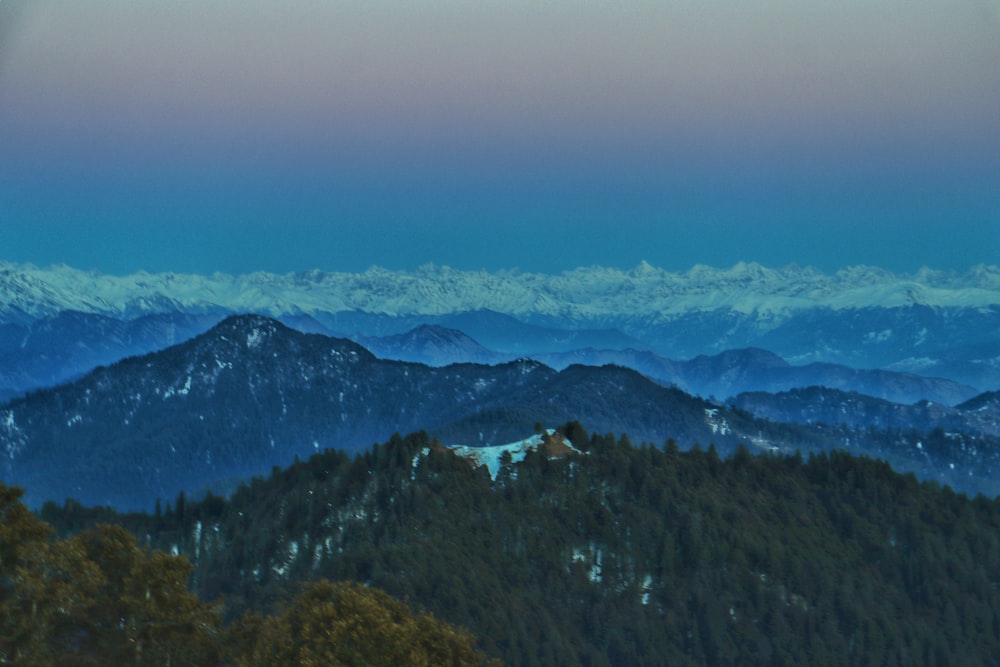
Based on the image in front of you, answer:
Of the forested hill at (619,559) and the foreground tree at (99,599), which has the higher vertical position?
the forested hill at (619,559)

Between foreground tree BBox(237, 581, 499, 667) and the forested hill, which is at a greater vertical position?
the forested hill

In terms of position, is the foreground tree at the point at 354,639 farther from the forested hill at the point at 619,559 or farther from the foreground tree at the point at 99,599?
the forested hill at the point at 619,559

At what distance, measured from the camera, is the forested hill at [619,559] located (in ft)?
514

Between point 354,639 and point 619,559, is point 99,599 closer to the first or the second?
point 354,639

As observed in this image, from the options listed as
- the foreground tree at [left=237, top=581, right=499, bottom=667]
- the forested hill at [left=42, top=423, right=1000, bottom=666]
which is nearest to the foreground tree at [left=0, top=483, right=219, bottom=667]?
the foreground tree at [left=237, top=581, right=499, bottom=667]

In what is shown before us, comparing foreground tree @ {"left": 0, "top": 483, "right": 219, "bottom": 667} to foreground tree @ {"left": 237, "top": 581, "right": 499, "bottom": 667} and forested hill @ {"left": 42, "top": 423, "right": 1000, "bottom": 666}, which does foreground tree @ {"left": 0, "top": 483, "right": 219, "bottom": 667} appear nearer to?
foreground tree @ {"left": 237, "top": 581, "right": 499, "bottom": 667}

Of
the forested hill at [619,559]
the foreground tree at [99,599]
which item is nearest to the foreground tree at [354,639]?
the foreground tree at [99,599]

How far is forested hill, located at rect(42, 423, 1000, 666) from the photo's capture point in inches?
6166

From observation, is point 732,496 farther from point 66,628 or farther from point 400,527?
point 66,628

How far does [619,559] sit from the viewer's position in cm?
17350

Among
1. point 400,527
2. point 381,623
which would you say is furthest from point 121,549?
point 400,527

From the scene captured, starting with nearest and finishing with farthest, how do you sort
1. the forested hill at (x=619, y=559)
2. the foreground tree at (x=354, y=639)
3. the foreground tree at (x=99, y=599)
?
1. the foreground tree at (x=354, y=639)
2. the foreground tree at (x=99, y=599)
3. the forested hill at (x=619, y=559)

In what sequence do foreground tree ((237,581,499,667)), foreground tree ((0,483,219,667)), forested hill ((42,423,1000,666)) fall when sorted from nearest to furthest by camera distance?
foreground tree ((237,581,499,667)) < foreground tree ((0,483,219,667)) < forested hill ((42,423,1000,666))

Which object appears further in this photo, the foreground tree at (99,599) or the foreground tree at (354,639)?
the foreground tree at (99,599)
